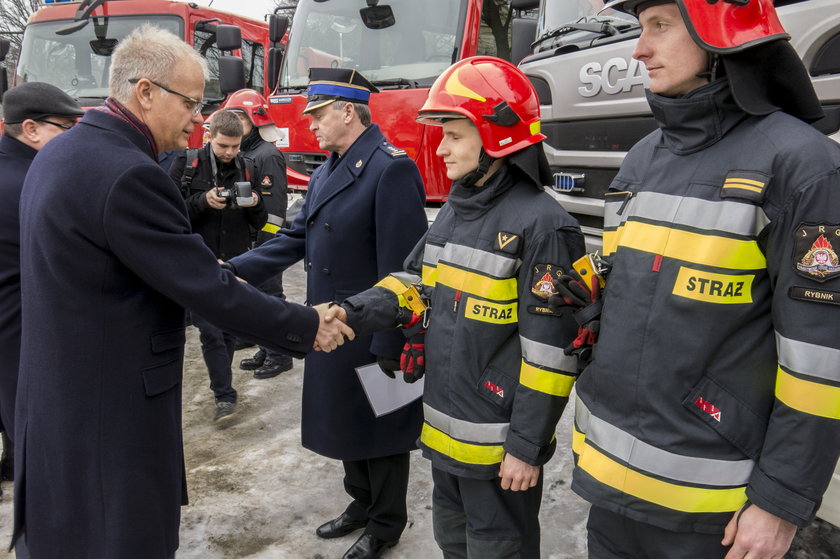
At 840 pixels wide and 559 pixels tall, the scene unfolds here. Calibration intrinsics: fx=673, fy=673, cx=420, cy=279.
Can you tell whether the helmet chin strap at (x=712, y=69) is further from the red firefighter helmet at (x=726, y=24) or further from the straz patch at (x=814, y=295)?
the straz patch at (x=814, y=295)

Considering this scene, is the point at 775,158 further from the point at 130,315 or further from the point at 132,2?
the point at 132,2

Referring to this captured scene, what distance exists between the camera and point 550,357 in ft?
6.61

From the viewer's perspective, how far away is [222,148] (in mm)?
4922

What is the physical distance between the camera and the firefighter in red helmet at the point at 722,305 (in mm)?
1411

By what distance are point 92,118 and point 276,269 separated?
146cm

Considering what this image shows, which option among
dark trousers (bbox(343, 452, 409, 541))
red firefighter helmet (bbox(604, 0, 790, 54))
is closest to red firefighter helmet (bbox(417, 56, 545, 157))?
red firefighter helmet (bbox(604, 0, 790, 54))

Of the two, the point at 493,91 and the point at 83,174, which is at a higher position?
the point at 493,91

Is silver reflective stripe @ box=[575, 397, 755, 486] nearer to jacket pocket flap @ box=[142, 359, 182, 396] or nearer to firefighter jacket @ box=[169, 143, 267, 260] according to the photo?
jacket pocket flap @ box=[142, 359, 182, 396]

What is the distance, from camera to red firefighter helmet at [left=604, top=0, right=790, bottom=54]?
1521mm

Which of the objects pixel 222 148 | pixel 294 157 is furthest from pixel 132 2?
pixel 222 148

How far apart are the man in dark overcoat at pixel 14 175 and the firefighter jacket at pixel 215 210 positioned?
1.40 meters

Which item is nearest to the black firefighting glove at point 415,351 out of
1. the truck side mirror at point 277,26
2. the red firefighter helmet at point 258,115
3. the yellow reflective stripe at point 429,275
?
the yellow reflective stripe at point 429,275

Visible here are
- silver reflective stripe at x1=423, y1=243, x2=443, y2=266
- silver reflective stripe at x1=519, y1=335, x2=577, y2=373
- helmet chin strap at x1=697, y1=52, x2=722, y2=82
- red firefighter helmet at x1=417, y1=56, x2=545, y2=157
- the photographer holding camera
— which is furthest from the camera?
the photographer holding camera

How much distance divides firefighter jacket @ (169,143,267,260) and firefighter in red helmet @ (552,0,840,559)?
143 inches
